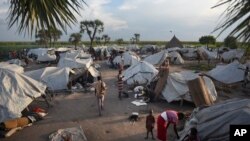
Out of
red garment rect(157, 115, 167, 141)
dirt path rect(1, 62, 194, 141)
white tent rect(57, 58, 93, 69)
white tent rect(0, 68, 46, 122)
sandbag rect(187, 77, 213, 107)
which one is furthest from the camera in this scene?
white tent rect(57, 58, 93, 69)

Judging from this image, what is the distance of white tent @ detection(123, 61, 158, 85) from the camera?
22894 mm

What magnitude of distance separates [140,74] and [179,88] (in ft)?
20.8

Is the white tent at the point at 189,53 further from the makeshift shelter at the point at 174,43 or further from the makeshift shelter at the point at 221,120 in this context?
the makeshift shelter at the point at 221,120

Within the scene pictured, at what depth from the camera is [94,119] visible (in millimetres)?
14398

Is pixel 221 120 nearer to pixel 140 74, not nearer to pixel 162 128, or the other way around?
pixel 162 128

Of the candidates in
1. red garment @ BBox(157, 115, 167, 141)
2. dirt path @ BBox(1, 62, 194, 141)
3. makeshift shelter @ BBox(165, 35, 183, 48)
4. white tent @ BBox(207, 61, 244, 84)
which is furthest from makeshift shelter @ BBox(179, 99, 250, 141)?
makeshift shelter @ BBox(165, 35, 183, 48)

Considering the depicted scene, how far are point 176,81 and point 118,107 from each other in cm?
331

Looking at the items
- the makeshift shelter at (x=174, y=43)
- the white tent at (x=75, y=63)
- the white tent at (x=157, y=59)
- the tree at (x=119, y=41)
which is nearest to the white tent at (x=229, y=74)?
the white tent at (x=75, y=63)

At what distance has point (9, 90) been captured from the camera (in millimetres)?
13906

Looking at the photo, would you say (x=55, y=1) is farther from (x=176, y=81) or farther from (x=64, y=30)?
(x=176, y=81)

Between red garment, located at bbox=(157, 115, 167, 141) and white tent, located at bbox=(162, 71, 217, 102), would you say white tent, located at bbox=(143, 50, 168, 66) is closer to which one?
white tent, located at bbox=(162, 71, 217, 102)

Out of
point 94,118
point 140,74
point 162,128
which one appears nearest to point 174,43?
point 140,74

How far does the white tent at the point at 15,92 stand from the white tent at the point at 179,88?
6.08m

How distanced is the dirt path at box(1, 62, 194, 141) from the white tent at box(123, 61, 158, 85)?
3.40m
